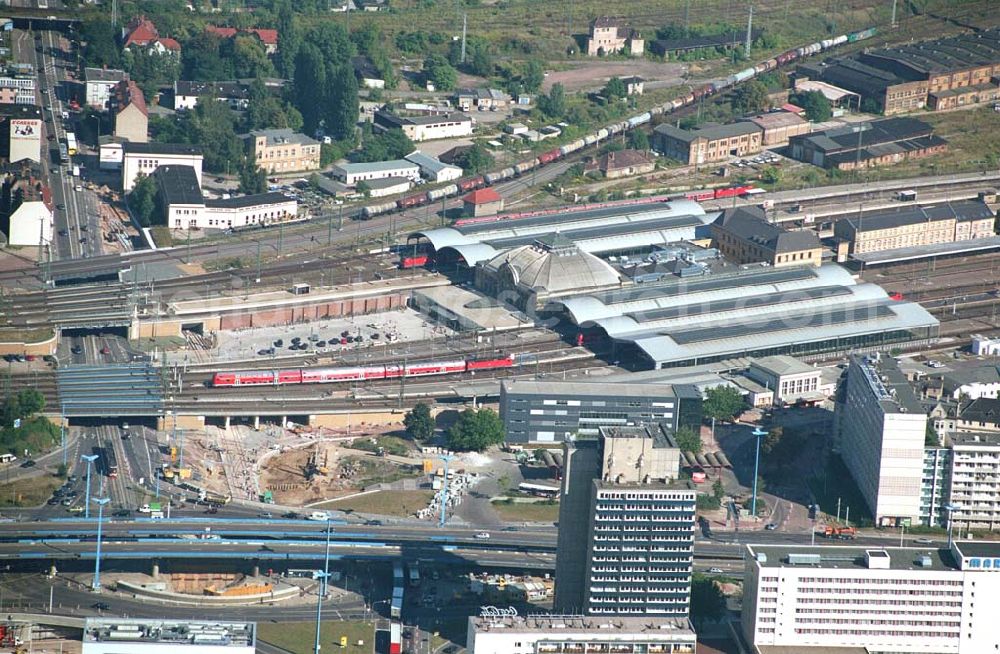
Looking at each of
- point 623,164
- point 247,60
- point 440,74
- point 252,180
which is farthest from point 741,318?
point 247,60

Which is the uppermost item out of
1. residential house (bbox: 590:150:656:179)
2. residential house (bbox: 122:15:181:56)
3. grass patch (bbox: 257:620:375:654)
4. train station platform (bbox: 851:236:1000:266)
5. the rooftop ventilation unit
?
residential house (bbox: 122:15:181:56)

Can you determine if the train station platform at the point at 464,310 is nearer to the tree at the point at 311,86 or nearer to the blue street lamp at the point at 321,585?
the tree at the point at 311,86

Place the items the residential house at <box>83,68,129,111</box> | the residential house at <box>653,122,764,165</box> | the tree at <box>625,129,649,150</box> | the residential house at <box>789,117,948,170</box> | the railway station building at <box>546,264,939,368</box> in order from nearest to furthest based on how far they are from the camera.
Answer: the railway station building at <box>546,264,939,368</box>, the residential house at <box>653,122,764,165</box>, the residential house at <box>789,117,948,170</box>, the tree at <box>625,129,649,150</box>, the residential house at <box>83,68,129,111</box>

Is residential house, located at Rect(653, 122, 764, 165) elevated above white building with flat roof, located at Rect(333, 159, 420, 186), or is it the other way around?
residential house, located at Rect(653, 122, 764, 165)

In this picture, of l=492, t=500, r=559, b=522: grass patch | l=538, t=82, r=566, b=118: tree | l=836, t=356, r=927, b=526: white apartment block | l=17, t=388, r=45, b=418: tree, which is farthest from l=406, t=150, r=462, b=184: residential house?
l=836, t=356, r=927, b=526: white apartment block

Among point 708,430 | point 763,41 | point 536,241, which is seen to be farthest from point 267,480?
point 763,41

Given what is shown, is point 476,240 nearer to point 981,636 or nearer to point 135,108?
point 135,108

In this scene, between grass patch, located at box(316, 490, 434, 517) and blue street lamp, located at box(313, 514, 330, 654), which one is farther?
grass patch, located at box(316, 490, 434, 517)

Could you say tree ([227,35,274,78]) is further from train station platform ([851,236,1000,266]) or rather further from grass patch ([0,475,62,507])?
grass patch ([0,475,62,507])
